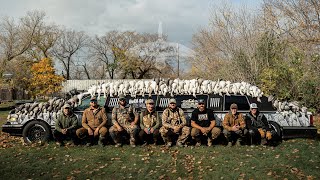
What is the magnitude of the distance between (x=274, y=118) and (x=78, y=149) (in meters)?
5.15

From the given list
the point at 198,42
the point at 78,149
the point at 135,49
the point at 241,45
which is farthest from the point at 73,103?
the point at 135,49

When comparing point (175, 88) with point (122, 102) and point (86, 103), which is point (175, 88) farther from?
point (86, 103)

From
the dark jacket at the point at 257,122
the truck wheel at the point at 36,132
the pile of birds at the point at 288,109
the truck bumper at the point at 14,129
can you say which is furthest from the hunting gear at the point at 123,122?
the pile of birds at the point at 288,109

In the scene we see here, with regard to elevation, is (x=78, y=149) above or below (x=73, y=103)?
below

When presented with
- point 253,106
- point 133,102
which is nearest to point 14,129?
point 133,102

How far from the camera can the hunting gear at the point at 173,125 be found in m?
8.66

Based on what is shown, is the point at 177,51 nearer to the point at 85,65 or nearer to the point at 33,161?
the point at 85,65

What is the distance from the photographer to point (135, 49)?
5088 centimetres

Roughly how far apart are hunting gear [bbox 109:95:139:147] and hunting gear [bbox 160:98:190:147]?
29.8 inches

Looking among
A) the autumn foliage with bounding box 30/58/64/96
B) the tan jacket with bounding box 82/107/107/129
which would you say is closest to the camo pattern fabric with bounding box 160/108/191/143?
the tan jacket with bounding box 82/107/107/129

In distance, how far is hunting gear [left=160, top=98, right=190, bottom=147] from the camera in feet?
28.4

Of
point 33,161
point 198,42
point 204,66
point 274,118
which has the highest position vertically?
point 198,42

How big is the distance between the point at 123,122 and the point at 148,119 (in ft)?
2.21

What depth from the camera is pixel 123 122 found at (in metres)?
8.96
